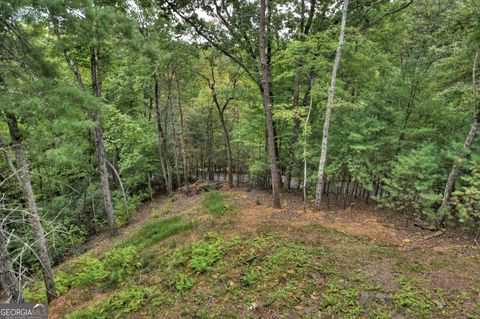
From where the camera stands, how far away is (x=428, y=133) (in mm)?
7566

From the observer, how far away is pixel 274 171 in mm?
8758

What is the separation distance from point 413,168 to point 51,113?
8246 millimetres

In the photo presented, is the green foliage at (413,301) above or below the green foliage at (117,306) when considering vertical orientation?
above

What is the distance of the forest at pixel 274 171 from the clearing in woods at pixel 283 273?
4cm

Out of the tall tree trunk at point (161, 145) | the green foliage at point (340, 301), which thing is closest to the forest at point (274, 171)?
the green foliage at point (340, 301)

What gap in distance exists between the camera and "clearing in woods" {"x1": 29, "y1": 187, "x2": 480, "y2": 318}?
3982 mm

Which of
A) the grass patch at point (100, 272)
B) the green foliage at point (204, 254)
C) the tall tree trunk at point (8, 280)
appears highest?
the tall tree trunk at point (8, 280)

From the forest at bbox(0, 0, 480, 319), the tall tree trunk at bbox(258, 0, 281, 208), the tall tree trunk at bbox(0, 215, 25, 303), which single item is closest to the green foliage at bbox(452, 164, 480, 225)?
the forest at bbox(0, 0, 480, 319)

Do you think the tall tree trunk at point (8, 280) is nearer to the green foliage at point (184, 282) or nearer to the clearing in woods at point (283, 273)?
the clearing in woods at point (283, 273)

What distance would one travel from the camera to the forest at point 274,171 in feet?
13.0

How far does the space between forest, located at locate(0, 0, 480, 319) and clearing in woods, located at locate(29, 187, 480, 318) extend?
0.12 feet

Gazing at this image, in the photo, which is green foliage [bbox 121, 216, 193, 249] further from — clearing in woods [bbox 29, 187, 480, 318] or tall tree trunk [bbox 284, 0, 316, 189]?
tall tree trunk [bbox 284, 0, 316, 189]

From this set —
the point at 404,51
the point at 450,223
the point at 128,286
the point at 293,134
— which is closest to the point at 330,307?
the point at 128,286

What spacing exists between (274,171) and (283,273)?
445 centimetres
